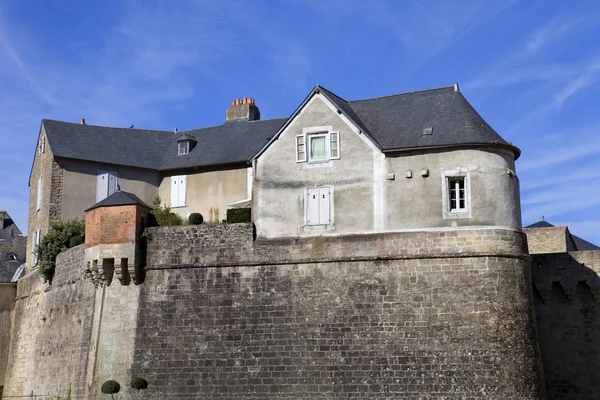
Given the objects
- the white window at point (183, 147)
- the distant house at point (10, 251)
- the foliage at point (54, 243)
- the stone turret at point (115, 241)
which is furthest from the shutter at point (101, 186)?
the distant house at point (10, 251)

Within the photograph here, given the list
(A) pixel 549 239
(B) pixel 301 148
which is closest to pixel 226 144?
(B) pixel 301 148

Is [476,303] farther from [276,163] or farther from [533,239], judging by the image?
[533,239]

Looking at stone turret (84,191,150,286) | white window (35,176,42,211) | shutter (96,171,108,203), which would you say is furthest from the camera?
white window (35,176,42,211)

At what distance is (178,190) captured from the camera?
3762 cm

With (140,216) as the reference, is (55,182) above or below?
above

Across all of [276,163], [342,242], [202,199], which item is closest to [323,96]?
[276,163]

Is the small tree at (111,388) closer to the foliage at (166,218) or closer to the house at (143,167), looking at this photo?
the foliage at (166,218)

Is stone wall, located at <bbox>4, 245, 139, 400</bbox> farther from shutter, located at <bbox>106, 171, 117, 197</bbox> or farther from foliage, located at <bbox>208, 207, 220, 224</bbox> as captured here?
foliage, located at <bbox>208, 207, 220, 224</bbox>

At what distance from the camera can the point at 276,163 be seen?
2928 cm

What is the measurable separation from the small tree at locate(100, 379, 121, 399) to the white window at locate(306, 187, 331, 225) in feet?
26.5

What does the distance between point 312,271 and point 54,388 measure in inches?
441

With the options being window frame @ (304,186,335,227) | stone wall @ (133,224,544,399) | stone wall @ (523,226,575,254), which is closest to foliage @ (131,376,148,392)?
stone wall @ (133,224,544,399)

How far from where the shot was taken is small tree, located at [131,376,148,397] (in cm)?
2812

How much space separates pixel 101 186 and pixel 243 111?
7.30 m
